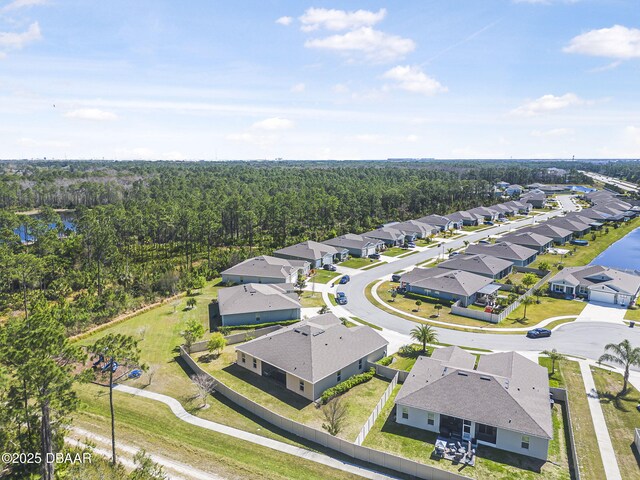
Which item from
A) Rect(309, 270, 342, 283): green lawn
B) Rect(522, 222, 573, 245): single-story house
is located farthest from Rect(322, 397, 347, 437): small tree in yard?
Rect(522, 222, 573, 245): single-story house

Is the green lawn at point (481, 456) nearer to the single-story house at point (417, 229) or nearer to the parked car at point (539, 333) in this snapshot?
the parked car at point (539, 333)

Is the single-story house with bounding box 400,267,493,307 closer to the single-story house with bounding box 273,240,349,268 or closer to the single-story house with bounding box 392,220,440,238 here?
the single-story house with bounding box 273,240,349,268

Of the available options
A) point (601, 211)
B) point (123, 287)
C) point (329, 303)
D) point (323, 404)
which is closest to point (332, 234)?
point (329, 303)

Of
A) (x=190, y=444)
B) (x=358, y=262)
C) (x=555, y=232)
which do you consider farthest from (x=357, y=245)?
(x=190, y=444)

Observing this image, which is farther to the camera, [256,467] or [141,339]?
[141,339]

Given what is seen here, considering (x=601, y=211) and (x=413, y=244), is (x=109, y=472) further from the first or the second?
(x=601, y=211)

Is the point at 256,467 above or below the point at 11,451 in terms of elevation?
below
